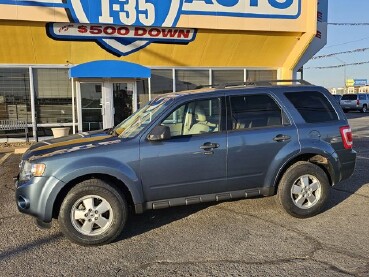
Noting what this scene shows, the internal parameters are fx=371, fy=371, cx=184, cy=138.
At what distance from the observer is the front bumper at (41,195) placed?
412 centimetres

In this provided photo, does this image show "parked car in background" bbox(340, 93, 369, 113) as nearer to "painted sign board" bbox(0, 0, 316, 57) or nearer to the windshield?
"painted sign board" bbox(0, 0, 316, 57)

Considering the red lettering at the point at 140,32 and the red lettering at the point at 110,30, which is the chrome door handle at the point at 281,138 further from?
the red lettering at the point at 110,30

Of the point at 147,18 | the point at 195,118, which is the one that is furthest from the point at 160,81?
the point at 195,118

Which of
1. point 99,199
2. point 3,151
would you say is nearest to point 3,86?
point 3,151

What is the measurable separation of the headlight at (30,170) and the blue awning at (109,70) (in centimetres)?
795

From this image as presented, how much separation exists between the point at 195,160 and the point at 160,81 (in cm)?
966

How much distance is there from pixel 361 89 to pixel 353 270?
285ft

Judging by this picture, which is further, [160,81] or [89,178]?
[160,81]

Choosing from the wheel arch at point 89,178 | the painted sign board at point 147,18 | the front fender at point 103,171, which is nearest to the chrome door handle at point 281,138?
the front fender at point 103,171

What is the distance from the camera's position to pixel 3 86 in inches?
489

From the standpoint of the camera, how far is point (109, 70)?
39.8ft

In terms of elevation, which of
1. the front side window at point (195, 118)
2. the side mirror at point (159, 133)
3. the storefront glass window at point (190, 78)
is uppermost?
the storefront glass window at point (190, 78)

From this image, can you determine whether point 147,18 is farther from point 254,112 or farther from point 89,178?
point 89,178

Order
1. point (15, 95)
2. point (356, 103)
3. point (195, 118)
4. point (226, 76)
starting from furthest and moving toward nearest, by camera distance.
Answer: point (356, 103) → point (226, 76) → point (15, 95) → point (195, 118)
